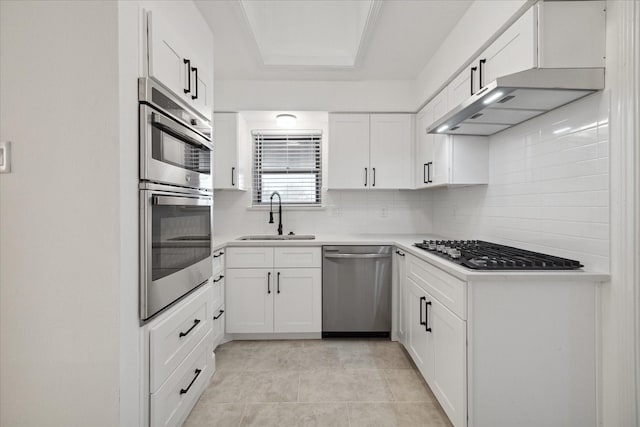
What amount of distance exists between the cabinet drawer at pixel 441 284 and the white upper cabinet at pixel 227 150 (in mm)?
1902

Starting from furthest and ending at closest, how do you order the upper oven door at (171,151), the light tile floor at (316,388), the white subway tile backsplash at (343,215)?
the white subway tile backsplash at (343,215), the light tile floor at (316,388), the upper oven door at (171,151)

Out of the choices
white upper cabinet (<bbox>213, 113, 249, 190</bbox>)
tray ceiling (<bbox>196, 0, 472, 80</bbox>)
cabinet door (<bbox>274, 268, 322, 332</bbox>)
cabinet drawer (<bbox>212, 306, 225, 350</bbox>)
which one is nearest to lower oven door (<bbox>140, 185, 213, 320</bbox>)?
cabinet drawer (<bbox>212, 306, 225, 350</bbox>)

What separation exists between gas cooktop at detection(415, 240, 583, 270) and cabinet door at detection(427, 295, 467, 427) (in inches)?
11.6

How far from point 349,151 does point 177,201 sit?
6.69 ft

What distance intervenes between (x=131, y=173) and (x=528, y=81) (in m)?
1.80

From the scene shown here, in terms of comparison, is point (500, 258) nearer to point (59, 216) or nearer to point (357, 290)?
point (357, 290)

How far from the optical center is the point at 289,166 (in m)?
3.60

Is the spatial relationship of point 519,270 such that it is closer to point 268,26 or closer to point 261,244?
point 261,244

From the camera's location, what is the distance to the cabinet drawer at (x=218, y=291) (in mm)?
2513

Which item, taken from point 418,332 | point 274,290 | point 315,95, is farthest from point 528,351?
point 315,95

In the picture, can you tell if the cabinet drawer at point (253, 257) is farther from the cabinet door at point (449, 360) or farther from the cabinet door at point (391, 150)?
the cabinet door at point (449, 360)

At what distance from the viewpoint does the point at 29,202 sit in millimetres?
1198

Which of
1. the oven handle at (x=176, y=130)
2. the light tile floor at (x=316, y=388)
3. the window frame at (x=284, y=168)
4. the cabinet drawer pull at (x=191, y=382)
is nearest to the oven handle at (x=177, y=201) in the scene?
the oven handle at (x=176, y=130)

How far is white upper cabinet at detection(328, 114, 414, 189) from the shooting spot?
320 centimetres
